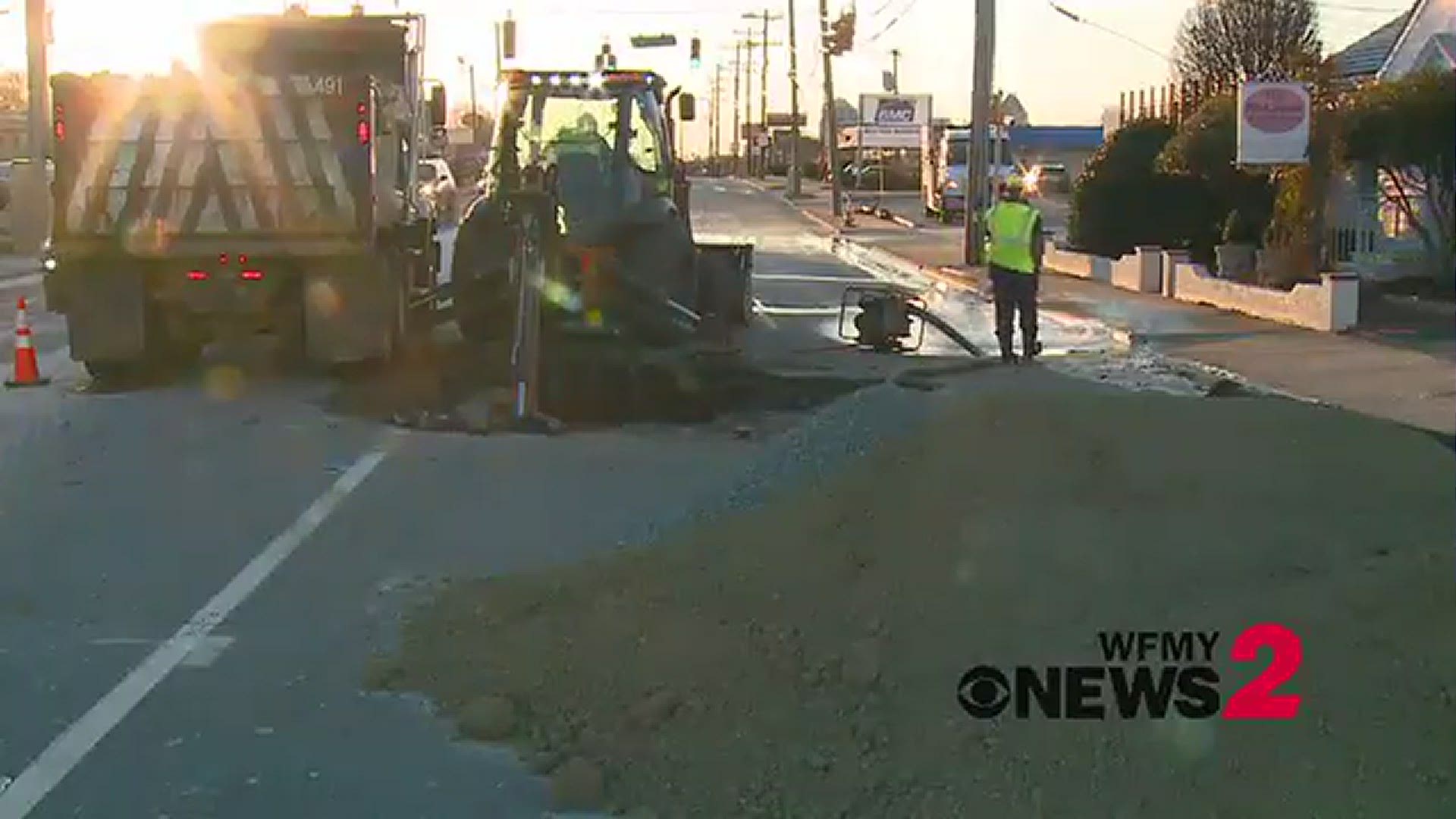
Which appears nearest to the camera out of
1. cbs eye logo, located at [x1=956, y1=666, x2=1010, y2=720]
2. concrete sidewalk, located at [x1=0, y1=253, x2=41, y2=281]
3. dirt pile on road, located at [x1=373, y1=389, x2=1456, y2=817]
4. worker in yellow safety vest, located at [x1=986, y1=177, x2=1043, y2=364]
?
dirt pile on road, located at [x1=373, y1=389, x2=1456, y2=817]

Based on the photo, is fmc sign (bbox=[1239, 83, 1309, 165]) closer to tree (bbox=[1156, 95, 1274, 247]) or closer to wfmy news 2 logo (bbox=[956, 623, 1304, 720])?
tree (bbox=[1156, 95, 1274, 247])

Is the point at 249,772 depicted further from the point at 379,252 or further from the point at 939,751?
the point at 379,252

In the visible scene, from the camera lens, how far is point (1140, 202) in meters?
32.1

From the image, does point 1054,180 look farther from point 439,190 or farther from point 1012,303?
point 1012,303

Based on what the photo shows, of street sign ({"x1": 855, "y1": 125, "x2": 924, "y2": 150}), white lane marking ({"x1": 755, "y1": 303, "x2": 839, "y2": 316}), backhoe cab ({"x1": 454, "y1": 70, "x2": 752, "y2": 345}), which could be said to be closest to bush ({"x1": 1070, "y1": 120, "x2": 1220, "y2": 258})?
white lane marking ({"x1": 755, "y1": 303, "x2": 839, "y2": 316})

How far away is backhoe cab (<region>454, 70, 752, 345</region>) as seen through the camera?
17062mm

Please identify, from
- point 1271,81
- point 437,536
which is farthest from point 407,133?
point 1271,81

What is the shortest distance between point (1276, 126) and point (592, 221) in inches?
427

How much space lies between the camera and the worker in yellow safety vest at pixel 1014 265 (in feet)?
58.9

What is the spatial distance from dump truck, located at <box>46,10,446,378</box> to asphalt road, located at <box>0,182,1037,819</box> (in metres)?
0.64

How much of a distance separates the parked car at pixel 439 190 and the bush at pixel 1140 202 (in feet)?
36.2

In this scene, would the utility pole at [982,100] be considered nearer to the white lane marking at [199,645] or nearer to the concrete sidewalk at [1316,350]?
the concrete sidewalk at [1316,350]

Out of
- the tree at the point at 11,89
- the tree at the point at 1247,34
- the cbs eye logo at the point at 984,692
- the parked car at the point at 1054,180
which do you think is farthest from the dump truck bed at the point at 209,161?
the tree at the point at 11,89

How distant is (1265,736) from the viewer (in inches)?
220
